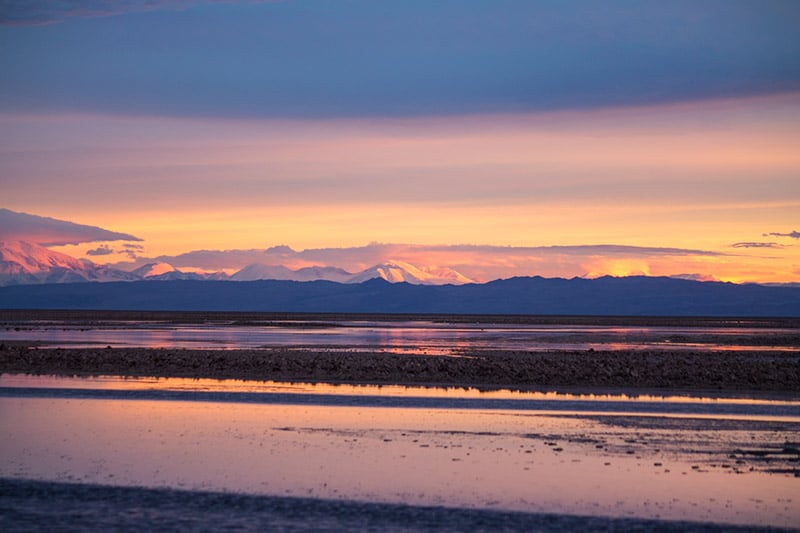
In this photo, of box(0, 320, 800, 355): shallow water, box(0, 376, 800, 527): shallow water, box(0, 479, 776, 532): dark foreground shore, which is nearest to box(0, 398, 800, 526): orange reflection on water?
box(0, 376, 800, 527): shallow water

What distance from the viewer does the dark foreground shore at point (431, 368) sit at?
113 feet

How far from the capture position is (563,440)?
68.6 ft

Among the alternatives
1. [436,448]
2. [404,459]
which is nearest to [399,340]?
[436,448]

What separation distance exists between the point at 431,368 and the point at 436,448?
1801 centimetres

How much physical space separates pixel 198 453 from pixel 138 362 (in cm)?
2309

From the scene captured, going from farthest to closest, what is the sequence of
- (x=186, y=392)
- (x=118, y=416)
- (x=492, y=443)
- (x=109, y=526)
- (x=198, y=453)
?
(x=186, y=392) < (x=118, y=416) < (x=492, y=443) < (x=198, y=453) < (x=109, y=526)

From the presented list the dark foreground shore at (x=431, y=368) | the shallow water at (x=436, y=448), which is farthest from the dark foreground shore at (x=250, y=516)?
the dark foreground shore at (x=431, y=368)

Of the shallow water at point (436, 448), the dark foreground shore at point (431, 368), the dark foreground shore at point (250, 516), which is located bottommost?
the dark foreground shore at point (250, 516)

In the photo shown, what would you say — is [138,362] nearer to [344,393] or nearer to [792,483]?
[344,393]

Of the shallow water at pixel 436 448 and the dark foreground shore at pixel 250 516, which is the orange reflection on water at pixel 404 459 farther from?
the dark foreground shore at pixel 250 516

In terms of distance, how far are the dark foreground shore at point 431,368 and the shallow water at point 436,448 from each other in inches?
177

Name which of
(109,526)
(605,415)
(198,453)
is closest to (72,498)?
(109,526)

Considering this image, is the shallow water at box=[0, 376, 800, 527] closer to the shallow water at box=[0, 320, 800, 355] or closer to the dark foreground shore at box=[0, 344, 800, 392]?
the dark foreground shore at box=[0, 344, 800, 392]

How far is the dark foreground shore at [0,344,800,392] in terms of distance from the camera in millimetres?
34531
